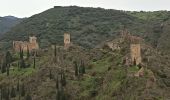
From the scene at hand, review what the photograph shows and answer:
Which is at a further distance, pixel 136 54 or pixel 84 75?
pixel 84 75

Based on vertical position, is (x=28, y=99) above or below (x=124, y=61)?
below

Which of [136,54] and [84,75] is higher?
[136,54]

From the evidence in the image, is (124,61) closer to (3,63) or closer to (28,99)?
(28,99)

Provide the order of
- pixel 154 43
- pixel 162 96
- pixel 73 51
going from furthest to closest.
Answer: pixel 154 43 < pixel 73 51 < pixel 162 96

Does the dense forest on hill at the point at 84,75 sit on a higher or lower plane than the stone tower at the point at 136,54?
lower

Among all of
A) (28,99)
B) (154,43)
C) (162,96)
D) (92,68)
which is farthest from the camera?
(154,43)

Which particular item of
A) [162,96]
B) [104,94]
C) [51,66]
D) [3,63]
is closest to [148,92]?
[162,96]

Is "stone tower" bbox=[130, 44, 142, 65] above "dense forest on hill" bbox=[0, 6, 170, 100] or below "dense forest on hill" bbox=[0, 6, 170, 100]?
above

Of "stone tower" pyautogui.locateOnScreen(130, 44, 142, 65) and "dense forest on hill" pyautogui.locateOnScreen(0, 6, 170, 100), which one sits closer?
"dense forest on hill" pyautogui.locateOnScreen(0, 6, 170, 100)

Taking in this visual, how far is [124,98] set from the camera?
348ft

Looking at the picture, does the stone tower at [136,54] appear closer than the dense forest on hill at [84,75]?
No

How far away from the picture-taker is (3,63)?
152 meters

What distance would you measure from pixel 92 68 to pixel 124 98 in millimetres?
27749

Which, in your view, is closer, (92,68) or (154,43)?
(92,68)
